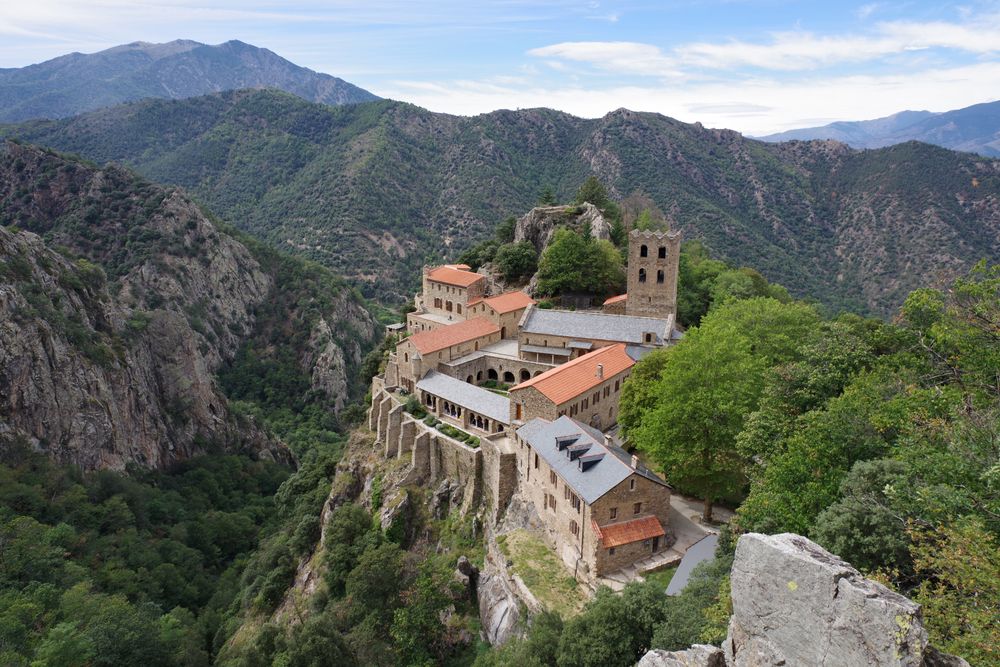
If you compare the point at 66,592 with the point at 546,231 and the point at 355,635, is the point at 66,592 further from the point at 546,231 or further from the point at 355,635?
the point at 546,231

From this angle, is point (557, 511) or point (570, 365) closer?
point (557, 511)

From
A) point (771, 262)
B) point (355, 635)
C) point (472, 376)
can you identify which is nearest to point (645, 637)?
point (355, 635)

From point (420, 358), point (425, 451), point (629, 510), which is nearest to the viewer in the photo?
point (629, 510)

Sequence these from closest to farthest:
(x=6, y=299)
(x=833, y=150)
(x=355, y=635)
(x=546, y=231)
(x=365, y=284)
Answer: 1. (x=355, y=635)
2. (x=6, y=299)
3. (x=546, y=231)
4. (x=365, y=284)
5. (x=833, y=150)

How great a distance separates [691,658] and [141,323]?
99929mm

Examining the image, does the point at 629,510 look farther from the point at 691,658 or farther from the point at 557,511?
the point at 691,658

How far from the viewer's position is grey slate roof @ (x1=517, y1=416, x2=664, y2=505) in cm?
2959

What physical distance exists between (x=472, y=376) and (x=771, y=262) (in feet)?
327

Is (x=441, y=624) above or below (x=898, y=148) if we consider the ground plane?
below

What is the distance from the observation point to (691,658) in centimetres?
1304

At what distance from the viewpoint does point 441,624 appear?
34.3m

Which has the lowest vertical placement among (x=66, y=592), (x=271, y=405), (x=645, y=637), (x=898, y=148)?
(x=271, y=405)

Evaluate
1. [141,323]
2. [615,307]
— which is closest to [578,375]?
[615,307]

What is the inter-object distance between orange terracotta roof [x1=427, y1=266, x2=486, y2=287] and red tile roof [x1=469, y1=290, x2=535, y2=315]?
271 centimetres
